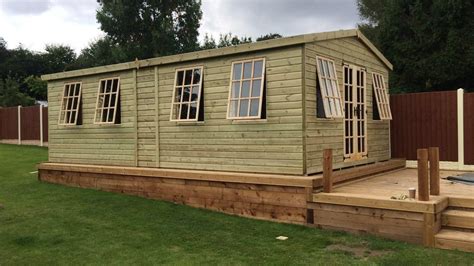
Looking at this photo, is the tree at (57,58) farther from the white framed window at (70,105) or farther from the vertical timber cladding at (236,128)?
the vertical timber cladding at (236,128)

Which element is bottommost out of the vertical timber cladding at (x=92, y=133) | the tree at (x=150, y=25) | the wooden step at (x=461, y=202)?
the wooden step at (x=461, y=202)

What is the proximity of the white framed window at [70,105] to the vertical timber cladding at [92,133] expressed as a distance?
0.39 ft

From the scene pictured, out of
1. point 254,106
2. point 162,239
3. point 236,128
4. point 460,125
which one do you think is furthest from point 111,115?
point 460,125

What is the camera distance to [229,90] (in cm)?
748

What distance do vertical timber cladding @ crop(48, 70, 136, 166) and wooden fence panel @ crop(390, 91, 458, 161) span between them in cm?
591

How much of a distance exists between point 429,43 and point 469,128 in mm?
10640

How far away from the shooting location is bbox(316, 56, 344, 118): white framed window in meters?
6.97

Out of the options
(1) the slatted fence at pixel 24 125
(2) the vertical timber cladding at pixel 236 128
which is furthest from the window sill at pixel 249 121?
(1) the slatted fence at pixel 24 125

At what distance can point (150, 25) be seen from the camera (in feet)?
104

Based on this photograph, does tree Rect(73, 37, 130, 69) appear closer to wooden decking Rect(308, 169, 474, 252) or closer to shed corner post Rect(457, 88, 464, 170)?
shed corner post Rect(457, 88, 464, 170)

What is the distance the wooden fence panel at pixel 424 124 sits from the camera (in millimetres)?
9602

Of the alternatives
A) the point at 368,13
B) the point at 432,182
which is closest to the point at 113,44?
the point at 368,13

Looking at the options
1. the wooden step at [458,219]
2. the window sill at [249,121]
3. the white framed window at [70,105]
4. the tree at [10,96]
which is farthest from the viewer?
the tree at [10,96]

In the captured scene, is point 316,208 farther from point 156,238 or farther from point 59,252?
point 59,252
